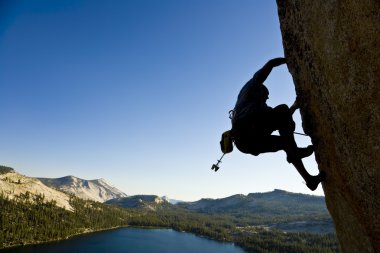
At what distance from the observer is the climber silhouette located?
409 cm

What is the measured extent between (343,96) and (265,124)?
1243mm

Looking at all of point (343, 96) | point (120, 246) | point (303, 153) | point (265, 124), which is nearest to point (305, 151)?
point (303, 153)

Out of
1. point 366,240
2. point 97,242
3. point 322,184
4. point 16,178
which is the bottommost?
point 97,242

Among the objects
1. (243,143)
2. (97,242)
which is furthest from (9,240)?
(243,143)

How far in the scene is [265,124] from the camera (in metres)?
4.09

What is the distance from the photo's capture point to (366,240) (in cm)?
327

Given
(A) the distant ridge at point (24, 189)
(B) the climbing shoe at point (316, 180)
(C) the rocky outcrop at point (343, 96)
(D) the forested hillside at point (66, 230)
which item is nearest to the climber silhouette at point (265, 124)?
(B) the climbing shoe at point (316, 180)

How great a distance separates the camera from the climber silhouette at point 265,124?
13.4 ft

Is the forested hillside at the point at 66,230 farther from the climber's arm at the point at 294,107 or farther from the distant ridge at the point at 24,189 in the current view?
the climber's arm at the point at 294,107

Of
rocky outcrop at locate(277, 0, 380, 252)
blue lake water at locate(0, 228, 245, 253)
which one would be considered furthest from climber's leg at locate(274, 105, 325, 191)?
blue lake water at locate(0, 228, 245, 253)

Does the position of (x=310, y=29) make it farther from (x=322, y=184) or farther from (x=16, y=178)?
(x=16, y=178)

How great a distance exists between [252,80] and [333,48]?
4.65 feet

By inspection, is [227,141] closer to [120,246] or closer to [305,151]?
[305,151]

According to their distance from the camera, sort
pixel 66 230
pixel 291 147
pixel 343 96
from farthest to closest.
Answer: pixel 66 230
pixel 291 147
pixel 343 96
